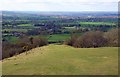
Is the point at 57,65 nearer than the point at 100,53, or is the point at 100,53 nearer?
the point at 57,65

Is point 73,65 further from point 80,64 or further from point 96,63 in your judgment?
point 96,63

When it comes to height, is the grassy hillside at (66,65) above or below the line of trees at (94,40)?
above

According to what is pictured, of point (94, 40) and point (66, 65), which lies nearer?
point (66, 65)

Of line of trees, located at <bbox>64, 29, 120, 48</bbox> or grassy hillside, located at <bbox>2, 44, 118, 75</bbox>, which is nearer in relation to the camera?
grassy hillside, located at <bbox>2, 44, 118, 75</bbox>

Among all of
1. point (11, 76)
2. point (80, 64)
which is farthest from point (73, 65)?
point (11, 76)

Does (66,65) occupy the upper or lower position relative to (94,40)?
upper

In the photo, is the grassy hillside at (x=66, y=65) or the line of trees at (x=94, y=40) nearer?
the grassy hillside at (x=66, y=65)

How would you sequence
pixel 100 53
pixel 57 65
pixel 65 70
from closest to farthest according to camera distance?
pixel 65 70 → pixel 57 65 → pixel 100 53

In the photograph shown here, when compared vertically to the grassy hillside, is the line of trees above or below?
below

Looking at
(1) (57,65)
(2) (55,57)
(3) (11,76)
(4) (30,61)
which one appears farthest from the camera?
(2) (55,57)
